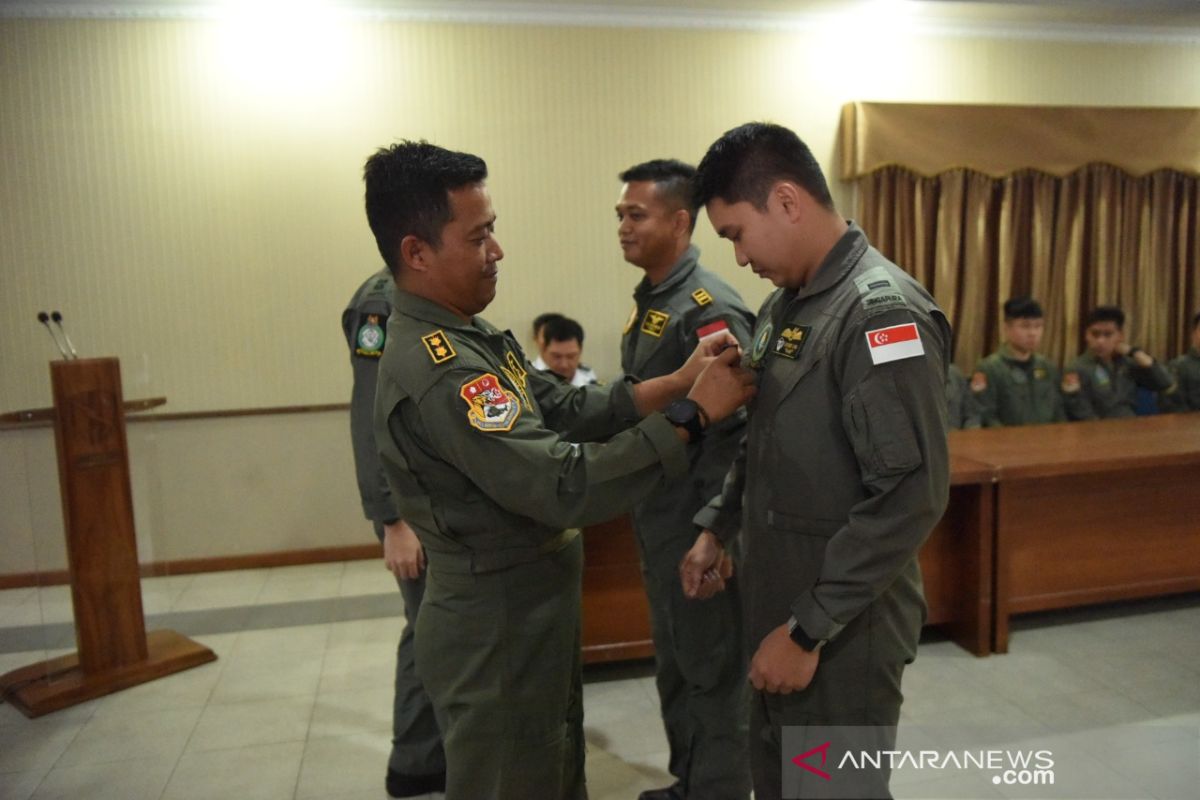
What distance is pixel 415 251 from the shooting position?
148 cm

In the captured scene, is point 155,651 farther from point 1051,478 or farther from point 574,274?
point 1051,478

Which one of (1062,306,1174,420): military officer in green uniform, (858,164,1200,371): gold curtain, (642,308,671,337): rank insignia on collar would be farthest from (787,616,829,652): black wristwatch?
(1062,306,1174,420): military officer in green uniform

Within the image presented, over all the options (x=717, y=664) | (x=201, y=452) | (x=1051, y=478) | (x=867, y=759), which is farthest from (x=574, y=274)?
(x=867, y=759)

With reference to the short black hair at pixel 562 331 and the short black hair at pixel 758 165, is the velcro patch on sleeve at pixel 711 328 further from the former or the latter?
the short black hair at pixel 562 331

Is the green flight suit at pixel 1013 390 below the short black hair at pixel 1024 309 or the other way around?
below

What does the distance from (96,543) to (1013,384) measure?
4555mm

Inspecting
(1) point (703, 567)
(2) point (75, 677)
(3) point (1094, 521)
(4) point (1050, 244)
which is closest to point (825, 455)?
(1) point (703, 567)

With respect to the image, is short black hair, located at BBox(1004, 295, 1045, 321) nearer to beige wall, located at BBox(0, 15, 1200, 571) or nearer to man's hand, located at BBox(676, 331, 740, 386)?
beige wall, located at BBox(0, 15, 1200, 571)

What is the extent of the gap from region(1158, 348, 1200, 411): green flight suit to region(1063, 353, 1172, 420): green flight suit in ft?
0.54

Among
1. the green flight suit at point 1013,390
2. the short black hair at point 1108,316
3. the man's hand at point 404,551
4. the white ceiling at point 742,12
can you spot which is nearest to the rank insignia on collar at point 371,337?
the man's hand at point 404,551

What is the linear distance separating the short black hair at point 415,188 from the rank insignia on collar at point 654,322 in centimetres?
82

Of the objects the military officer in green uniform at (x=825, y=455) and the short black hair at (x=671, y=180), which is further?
the short black hair at (x=671, y=180)

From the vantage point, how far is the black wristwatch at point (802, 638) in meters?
1.31

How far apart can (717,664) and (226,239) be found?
3.54 metres
